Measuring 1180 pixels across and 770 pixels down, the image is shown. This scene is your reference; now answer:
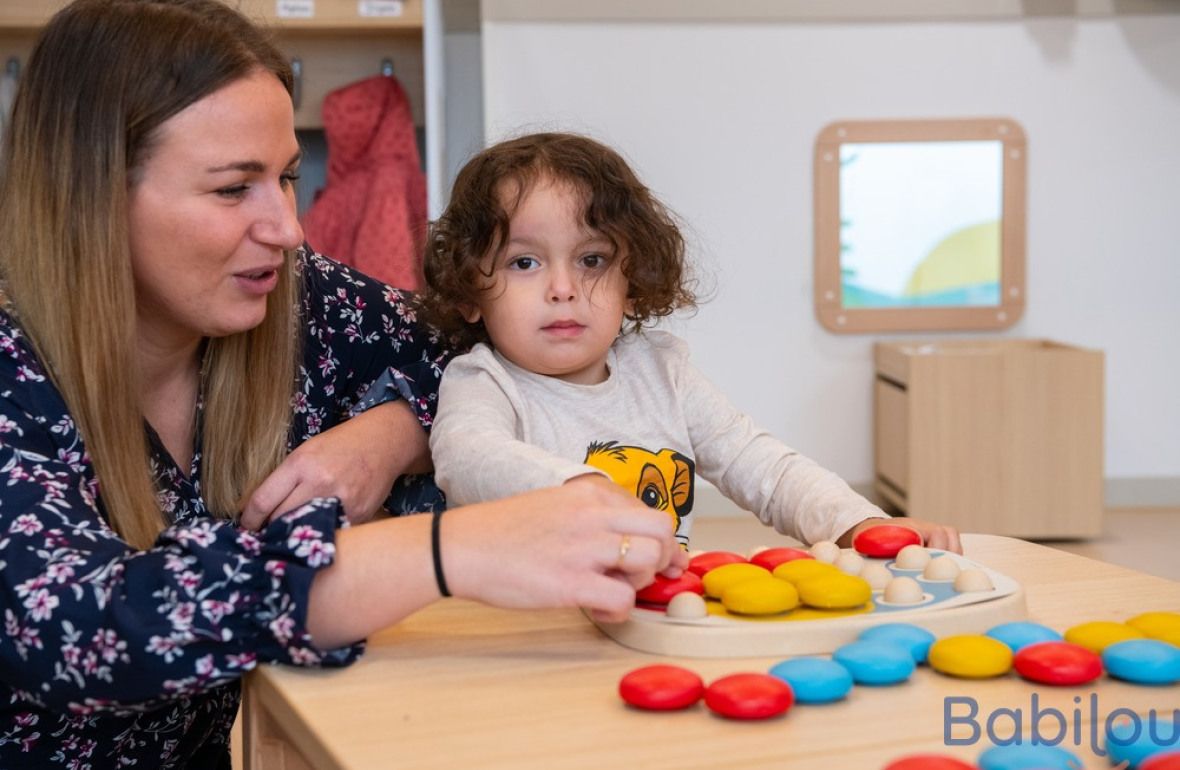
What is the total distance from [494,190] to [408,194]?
6.25ft

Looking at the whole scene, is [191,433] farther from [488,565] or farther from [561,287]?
[488,565]

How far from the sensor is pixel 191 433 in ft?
3.67

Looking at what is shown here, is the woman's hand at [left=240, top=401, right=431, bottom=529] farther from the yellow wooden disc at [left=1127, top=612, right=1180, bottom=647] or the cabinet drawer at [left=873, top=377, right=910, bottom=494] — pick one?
the cabinet drawer at [left=873, top=377, right=910, bottom=494]

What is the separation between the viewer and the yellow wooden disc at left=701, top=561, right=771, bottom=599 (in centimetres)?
80

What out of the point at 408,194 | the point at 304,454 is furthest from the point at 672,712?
the point at 408,194

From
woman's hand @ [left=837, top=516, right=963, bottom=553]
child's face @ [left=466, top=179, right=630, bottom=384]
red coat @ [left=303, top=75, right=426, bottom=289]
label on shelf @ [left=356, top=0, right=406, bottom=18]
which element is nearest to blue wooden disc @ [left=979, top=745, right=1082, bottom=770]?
woman's hand @ [left=837, top=516, right=963, bottom=553]

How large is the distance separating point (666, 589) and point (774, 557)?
4.3 inches

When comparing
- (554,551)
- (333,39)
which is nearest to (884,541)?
(554,551)

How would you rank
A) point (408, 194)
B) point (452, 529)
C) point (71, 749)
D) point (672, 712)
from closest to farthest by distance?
point (672, 712) < point (452, 529) < point (71, 749) < point (408, 194)

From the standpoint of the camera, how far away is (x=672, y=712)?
640mm

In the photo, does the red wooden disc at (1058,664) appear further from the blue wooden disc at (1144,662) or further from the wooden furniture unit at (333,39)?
the wooden furniture unit at (333,39)

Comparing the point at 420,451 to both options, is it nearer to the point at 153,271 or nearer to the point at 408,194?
the point at 153,271

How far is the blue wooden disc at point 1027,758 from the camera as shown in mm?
535

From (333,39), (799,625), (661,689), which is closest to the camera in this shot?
(661,689)
